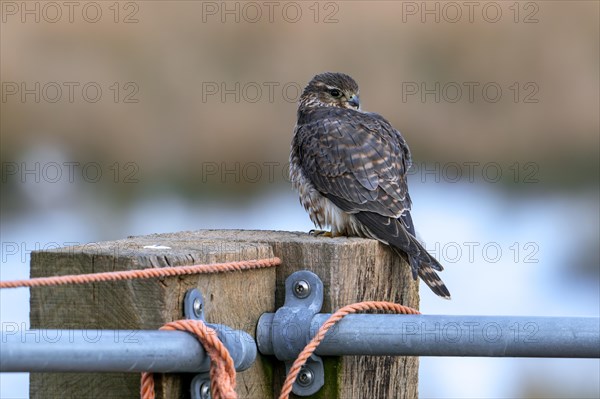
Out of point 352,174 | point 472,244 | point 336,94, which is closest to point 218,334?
point 352,174

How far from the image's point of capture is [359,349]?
242 centimetres

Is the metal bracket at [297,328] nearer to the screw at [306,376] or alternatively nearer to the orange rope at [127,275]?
the screw at [306,376]

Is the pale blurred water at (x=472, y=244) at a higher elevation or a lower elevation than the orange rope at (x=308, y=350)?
higher

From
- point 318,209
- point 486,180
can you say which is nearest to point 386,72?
point 486,180

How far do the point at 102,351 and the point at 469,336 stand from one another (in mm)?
790

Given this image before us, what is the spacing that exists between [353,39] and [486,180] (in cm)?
215

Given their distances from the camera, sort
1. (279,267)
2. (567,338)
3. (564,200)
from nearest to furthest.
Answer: (567,338) → (279,267) → (564,200)

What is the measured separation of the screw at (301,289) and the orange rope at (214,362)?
0.40 metres

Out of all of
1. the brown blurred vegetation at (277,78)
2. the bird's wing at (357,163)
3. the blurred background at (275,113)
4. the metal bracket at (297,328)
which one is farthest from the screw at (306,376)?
the brown blurred vegetation at (277,78)

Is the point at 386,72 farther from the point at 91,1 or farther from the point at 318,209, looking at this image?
the point at 318,209

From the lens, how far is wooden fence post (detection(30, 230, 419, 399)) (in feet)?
7.60

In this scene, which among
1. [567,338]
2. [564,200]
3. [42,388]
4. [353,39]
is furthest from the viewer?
[353,39]

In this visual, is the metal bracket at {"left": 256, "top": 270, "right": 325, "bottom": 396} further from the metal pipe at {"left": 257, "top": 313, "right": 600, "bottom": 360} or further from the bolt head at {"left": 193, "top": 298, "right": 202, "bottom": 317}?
the bolt head at {"left": 193, "top": 298, "right": 202, "bottom": 317}

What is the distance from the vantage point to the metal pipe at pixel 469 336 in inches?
88.3
